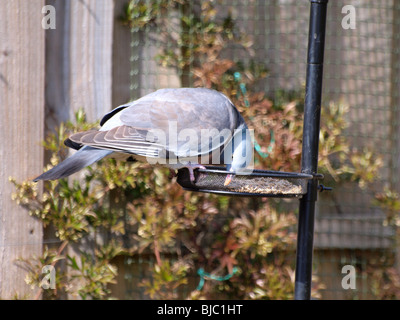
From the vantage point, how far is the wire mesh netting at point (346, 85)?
3.04 metres

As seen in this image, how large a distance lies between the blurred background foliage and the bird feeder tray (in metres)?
1.08

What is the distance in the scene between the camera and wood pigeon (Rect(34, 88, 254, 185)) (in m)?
1.94

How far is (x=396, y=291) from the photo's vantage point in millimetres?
3047

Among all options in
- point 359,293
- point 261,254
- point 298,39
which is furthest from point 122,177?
point 359,293

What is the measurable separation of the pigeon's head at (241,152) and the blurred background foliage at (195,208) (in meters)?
0.76

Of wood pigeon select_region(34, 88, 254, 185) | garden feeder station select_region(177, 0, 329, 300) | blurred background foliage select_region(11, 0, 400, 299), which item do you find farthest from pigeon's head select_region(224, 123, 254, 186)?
blurred background foliage select_region(11, 0, 400, 299)

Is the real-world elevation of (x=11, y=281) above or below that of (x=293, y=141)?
below

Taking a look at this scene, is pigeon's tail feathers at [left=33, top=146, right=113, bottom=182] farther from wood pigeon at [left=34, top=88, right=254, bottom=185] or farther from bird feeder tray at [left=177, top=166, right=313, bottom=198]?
bird feeder tray at [left=177, top=166, right=313, bottom=198]

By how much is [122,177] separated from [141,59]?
0.66 m

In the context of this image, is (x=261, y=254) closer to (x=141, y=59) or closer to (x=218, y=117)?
(x=218, y=117)
